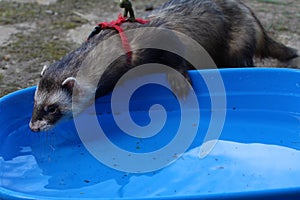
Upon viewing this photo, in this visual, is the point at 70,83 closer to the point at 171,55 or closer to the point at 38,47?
the point at 171,55

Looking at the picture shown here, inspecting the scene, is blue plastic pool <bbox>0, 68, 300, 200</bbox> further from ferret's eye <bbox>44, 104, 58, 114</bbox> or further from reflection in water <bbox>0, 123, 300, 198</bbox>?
ferret's eye <bbox>44, 104, 58, 114</bbox>

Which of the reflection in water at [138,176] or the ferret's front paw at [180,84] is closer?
the reflection in water at [138,176]

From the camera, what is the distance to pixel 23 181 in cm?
197

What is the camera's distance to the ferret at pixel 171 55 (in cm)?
204

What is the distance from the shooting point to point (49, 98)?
2043 millimetres

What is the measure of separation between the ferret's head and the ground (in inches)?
26.3

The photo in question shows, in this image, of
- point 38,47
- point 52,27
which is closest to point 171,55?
point 38,47

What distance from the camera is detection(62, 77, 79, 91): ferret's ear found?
6.59 ft

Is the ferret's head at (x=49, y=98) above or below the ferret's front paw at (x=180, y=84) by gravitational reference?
above

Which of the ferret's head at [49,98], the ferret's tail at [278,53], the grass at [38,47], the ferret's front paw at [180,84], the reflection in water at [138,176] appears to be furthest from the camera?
the grass at [38,47]

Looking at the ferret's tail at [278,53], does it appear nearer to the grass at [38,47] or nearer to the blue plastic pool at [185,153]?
the blue plastic pool at [185,153]

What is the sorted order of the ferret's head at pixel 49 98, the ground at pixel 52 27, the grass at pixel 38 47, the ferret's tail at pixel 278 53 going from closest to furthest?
1. the ferret's head at pixel 49 98
2. the ferret's tail at pixel 278 53
3. the ground at pixel 52 27
4. the grass at pixel 38 47

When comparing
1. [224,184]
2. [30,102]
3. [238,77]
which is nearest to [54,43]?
[30,102]

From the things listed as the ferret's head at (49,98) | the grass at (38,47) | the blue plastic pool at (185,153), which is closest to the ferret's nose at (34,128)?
the ferret's head at (49,98)
